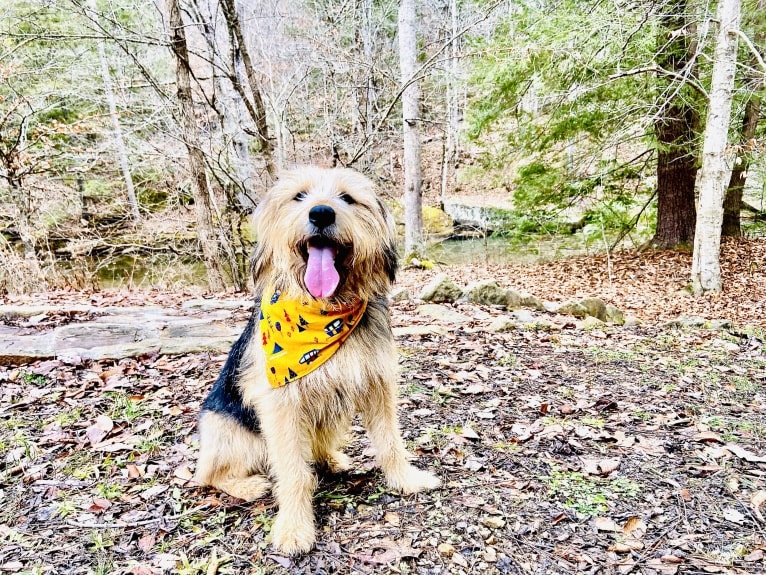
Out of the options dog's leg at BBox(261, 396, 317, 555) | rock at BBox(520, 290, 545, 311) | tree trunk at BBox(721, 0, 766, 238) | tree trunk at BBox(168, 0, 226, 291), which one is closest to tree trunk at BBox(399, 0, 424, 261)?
rock at BBox(520, 290, 545, 311)

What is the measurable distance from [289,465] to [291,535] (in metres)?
0.34

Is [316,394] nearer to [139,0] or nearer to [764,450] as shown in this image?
[764,450]

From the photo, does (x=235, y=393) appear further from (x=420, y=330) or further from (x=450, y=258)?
(x=450, y=258)

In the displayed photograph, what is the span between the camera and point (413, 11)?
12125 mm

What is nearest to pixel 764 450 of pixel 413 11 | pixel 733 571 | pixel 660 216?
pixel 733 571

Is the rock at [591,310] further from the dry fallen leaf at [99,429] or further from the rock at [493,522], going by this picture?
the dry fallen leaf at [99,429]

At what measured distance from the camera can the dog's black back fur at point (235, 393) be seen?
2830 mm

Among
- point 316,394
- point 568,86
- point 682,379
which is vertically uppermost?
point 568,86

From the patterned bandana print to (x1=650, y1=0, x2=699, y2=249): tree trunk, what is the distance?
999 centimetres

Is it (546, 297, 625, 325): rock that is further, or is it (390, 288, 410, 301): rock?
(390, 288, 410, 301): rock

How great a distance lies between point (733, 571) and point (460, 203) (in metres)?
20.4

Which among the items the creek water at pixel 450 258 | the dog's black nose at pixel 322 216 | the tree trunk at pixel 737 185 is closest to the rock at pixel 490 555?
the dog's black nose at pixel 322 216

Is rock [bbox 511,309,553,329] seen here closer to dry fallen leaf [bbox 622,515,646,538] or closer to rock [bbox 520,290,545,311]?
rock [bbox 520,290,545,311]

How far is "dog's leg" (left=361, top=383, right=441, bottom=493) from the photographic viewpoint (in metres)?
2.85
